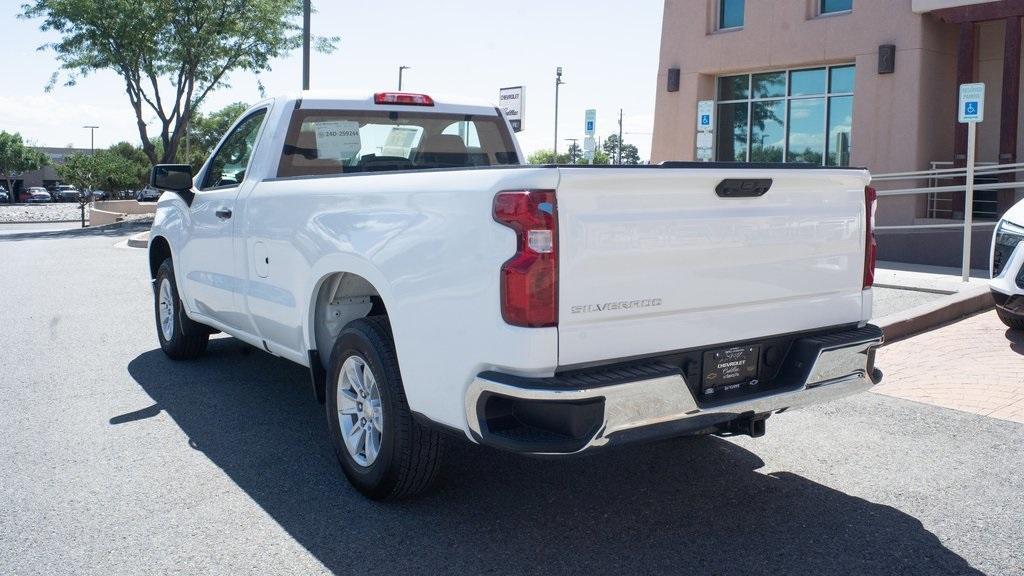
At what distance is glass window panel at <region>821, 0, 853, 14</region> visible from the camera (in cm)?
1861

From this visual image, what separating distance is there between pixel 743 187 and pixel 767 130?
17526mm

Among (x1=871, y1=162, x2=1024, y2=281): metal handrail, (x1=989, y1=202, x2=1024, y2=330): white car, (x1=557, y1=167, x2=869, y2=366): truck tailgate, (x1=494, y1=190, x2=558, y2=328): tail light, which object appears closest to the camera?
(x1=494, y1=190, x2=558, y2=328): tail light

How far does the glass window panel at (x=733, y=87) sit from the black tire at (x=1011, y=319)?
13622 millimetres

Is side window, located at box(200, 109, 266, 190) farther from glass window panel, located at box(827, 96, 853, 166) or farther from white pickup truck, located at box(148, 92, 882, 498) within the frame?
glass window panel, located at box(827, 96, 853, 166)

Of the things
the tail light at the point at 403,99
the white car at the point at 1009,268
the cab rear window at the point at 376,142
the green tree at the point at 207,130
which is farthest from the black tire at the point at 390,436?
the green tree at the point at 207,130

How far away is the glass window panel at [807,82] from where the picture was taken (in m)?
19.4

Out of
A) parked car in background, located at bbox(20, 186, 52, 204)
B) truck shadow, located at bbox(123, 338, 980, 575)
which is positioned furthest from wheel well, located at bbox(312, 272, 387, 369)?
parked car in background, located at bbox(20, 186, 52, 204)

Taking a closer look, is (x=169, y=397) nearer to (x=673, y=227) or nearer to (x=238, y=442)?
(x=238, y=442)

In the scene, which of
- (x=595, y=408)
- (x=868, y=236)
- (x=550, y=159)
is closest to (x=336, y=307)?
(x=595, y=408)

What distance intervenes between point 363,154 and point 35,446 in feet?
8.20

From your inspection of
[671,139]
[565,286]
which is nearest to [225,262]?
[565,286]

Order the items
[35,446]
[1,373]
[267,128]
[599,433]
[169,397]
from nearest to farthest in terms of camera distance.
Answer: [599,433] < [35,446] < [267,128] < [169,397] < [1,373]

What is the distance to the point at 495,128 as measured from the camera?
6.45 meters

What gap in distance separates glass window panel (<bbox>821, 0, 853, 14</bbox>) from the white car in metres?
11.8
